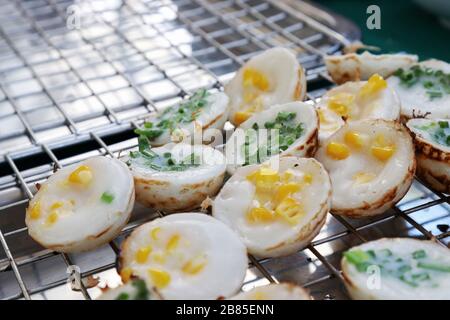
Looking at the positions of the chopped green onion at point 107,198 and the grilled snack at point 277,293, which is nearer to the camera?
the grilled snack at point 277,293

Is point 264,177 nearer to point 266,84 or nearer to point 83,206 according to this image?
point 83,206

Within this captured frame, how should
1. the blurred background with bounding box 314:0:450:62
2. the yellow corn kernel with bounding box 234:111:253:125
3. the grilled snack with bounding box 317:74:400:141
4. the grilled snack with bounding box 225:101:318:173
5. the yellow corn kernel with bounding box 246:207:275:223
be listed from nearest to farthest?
1. the yellow corn kernel with bounding box 246:207:275:223
2. the grilled snack with bounding box 225:101:318:173
3. the grilled snack with bounding box 317:74:400:141
4. the yellow corn kernel with bounding box 234:111:253:125
5. the blurred background with bounding box 314:0:450:62

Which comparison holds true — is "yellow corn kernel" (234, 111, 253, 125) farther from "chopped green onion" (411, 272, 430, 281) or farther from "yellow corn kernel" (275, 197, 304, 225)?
"chopped green onion" (411, 272, 430, 281)

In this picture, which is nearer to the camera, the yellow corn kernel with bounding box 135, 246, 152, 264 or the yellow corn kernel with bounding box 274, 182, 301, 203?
the yellow corn kernel with bounding box 135, 246, 152, 264

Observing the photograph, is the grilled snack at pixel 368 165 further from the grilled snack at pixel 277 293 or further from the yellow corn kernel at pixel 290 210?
the grilled snack at pixel 277 293

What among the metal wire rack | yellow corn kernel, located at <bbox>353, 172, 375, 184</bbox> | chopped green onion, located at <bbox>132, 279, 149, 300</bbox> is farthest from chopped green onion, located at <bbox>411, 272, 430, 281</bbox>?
chopped green onion, located at <bbox>132, 279, 149, 300</bbox>

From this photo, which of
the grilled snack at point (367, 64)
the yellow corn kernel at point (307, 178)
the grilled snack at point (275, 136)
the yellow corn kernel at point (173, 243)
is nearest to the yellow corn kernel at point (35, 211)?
the yellow corn kernel at point (173, 243)

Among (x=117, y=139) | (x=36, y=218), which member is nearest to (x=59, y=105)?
(x=117, y=139)
